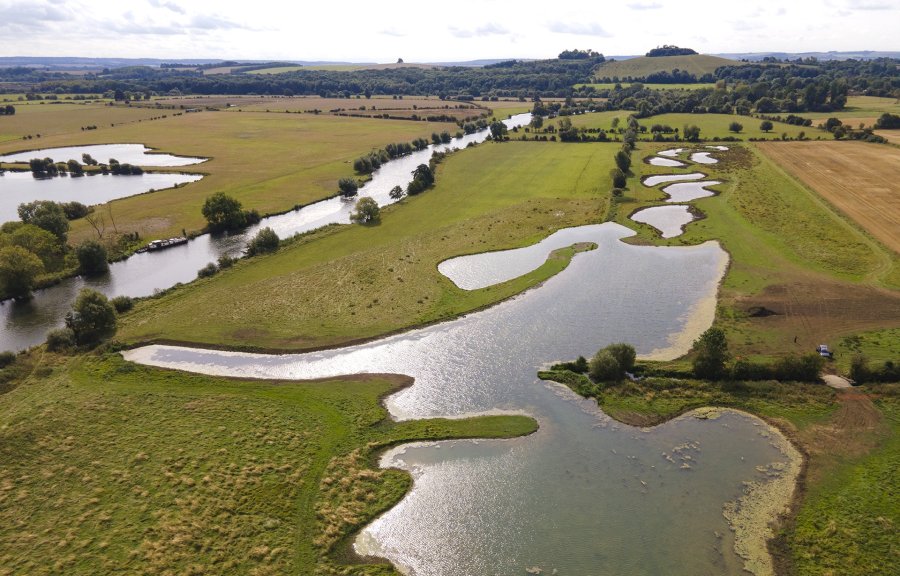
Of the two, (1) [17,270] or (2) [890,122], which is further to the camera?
(2) [890,122]

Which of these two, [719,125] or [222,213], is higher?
[719,125]

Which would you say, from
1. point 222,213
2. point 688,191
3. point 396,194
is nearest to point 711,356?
point 688,191

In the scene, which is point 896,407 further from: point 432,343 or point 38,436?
point 38,436

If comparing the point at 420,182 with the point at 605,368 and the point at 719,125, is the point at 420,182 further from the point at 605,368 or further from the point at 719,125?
the point at 719,125

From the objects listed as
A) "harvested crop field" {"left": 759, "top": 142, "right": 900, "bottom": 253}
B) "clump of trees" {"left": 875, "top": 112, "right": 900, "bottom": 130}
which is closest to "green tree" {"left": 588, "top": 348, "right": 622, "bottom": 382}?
"harvested crop field" {"left": 759, "top": 142, "right": 900, "bottom": 253}

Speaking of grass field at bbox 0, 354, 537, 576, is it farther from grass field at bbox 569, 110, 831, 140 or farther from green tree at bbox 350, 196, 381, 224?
grass field at bbox 569, 110, 831, 140

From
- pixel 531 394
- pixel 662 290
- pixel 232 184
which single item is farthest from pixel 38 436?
pixel 232 184

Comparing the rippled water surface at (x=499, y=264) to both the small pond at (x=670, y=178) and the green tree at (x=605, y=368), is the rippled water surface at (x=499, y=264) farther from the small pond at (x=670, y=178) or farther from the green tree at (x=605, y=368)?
the small pond at (x=670, y=178)
